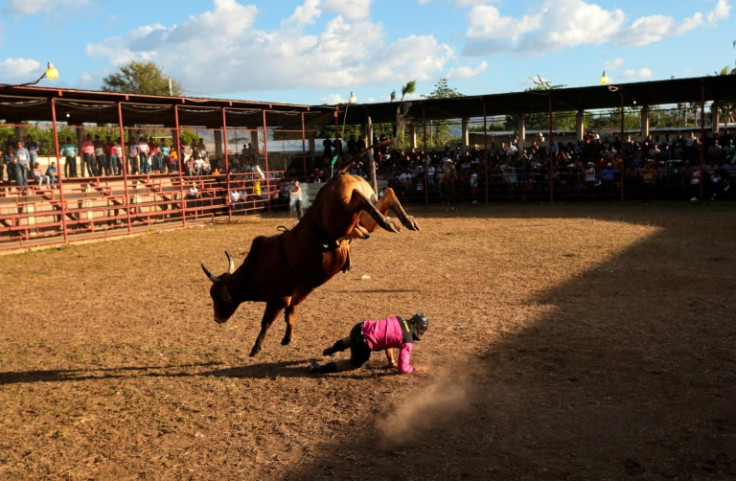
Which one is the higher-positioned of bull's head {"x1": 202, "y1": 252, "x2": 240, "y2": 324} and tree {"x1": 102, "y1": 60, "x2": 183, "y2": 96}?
tree {"x1": 102, "y1": 60, "x2": 183, "y2": 96}

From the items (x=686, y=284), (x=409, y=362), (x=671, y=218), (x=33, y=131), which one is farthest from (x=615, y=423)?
(x=33, y=131)

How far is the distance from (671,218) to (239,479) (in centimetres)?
1744

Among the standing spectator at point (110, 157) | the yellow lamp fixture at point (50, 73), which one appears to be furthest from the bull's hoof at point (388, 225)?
the standing spectator at point (110, 157)

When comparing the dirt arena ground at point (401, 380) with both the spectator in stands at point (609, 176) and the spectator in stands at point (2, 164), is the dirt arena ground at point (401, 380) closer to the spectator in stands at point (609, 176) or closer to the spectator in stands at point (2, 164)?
the spectator in stands at point (2, 164)

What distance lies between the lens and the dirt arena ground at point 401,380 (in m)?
4.58

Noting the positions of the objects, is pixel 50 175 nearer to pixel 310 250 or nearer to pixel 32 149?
pixel 32 149

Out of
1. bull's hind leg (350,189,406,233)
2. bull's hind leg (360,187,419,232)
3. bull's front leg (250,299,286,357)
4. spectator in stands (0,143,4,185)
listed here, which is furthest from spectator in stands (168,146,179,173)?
bull's hind leg (350,189,406,233)

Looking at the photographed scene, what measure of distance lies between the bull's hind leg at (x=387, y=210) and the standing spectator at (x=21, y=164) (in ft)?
56.7

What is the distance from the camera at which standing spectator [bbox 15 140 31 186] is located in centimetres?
1934

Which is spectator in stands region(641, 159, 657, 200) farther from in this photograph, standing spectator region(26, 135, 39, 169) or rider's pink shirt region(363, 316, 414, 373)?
standing spectator region(26, 135, 39, 169)

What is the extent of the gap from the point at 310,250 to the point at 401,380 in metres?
1.58

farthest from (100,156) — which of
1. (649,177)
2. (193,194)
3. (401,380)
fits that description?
(649,177)

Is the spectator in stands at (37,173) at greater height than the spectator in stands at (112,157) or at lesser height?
lesser

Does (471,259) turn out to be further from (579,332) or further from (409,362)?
(409,362)
